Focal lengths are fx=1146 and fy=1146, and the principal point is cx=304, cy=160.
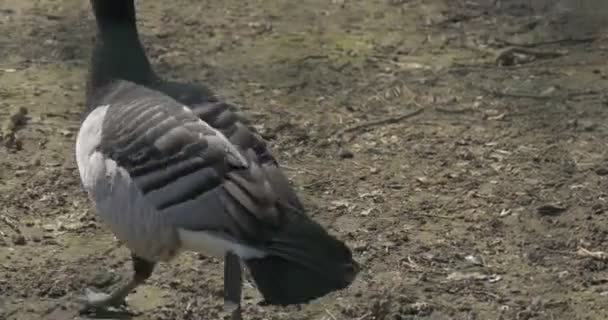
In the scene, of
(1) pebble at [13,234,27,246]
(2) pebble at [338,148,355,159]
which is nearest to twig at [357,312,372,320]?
(2) pebble at [338,148,355,159]

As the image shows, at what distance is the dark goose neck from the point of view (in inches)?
185

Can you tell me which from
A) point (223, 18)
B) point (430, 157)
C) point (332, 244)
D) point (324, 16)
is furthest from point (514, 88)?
point (332, 244)

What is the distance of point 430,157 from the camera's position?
5.68 meters

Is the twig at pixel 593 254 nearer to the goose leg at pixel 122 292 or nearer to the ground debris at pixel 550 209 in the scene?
the ground debris at pixel 550 209

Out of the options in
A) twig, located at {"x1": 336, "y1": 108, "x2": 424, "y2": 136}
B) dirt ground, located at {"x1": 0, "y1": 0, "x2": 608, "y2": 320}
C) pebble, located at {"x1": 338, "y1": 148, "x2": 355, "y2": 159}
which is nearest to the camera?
dirt ground, located at {"x1": 0, "y1": 0, "x2": 608, "y2": 320}

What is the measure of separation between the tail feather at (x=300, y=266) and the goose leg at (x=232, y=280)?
99mm

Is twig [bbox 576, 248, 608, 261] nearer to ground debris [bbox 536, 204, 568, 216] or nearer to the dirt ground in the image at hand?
the dirt ground

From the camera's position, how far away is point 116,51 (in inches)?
188

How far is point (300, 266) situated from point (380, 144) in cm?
218

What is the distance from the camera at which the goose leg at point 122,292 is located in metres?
4.46

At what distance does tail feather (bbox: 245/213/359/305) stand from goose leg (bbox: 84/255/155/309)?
0.79m

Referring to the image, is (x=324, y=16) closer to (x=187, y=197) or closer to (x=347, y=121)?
(x=347, y=121)

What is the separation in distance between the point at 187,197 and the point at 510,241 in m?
1.65

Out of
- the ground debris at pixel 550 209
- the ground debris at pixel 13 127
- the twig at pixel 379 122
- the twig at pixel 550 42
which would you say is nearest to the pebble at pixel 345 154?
the twig at pixel 379 122
